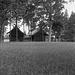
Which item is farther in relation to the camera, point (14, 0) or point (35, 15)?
point (35, 15)

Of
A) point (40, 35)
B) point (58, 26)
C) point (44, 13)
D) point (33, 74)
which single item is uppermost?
point (44, 13)

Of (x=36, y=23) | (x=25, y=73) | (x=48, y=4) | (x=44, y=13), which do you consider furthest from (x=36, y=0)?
(x=25, y=73)

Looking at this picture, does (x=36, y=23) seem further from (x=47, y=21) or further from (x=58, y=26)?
(x=58, y=26)

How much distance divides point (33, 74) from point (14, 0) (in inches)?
642

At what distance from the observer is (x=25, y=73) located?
15.5 feet

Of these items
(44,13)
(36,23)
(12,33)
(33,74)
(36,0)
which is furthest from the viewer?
(12,33)

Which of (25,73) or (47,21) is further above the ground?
(47,21)

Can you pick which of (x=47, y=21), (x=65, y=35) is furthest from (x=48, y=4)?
(x=65, y=35)

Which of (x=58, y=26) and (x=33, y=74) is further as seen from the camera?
(x=58, y=26)

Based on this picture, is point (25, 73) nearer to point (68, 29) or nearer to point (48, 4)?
point (48, 4)

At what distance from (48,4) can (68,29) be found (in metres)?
27.0

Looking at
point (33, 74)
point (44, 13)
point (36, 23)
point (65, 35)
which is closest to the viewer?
point (33, 74)

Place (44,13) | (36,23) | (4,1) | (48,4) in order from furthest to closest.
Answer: (36,23) < (44,13) < (48,4) < (4,1)

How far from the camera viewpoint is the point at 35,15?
35219 millimetres
